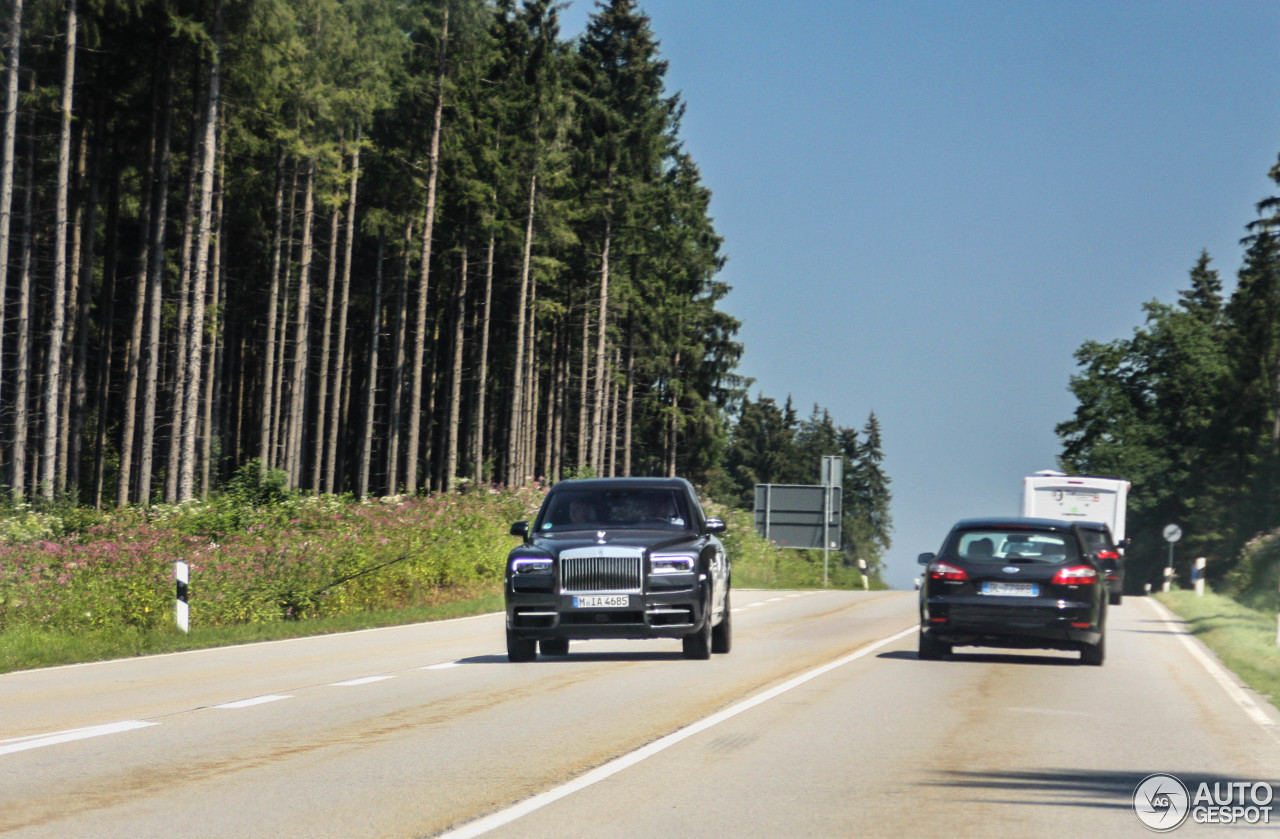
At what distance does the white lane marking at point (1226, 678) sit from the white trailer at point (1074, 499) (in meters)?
6.94

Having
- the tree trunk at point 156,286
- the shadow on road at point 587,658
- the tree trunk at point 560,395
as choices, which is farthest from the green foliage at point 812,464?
the shadow on road at point 587,658

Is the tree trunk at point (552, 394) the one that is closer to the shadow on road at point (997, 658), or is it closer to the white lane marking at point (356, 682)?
the shadow on road at point (997, 658)

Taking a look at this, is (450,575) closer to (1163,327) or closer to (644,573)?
(644,573)

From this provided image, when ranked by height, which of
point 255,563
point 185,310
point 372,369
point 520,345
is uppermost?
point 520,345

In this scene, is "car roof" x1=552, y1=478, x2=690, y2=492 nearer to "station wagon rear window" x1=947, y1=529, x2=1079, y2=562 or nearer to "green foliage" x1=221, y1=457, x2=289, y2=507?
"station wagon rear window" x1=947, y1=529, x2=1079, y2=562

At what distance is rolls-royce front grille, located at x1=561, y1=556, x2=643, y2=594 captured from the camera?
16422mm

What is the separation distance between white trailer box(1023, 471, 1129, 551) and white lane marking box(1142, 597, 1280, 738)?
22.8 feet

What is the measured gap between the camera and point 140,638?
1923cm

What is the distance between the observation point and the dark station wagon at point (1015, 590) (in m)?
17.3

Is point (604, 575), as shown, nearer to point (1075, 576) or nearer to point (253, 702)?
point (253, 702)

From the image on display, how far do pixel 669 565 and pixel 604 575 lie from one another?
0.68 meters

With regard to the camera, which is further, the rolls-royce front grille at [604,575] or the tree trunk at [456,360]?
the tree trunk at [456,360]

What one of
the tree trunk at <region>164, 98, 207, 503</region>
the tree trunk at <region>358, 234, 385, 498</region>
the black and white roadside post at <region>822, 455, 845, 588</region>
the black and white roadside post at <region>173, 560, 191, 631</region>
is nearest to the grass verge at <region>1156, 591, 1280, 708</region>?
the black and white roadside post at <region>173, 560, 191, 631</region>

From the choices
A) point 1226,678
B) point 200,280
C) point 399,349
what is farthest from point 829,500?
point 1226,678
